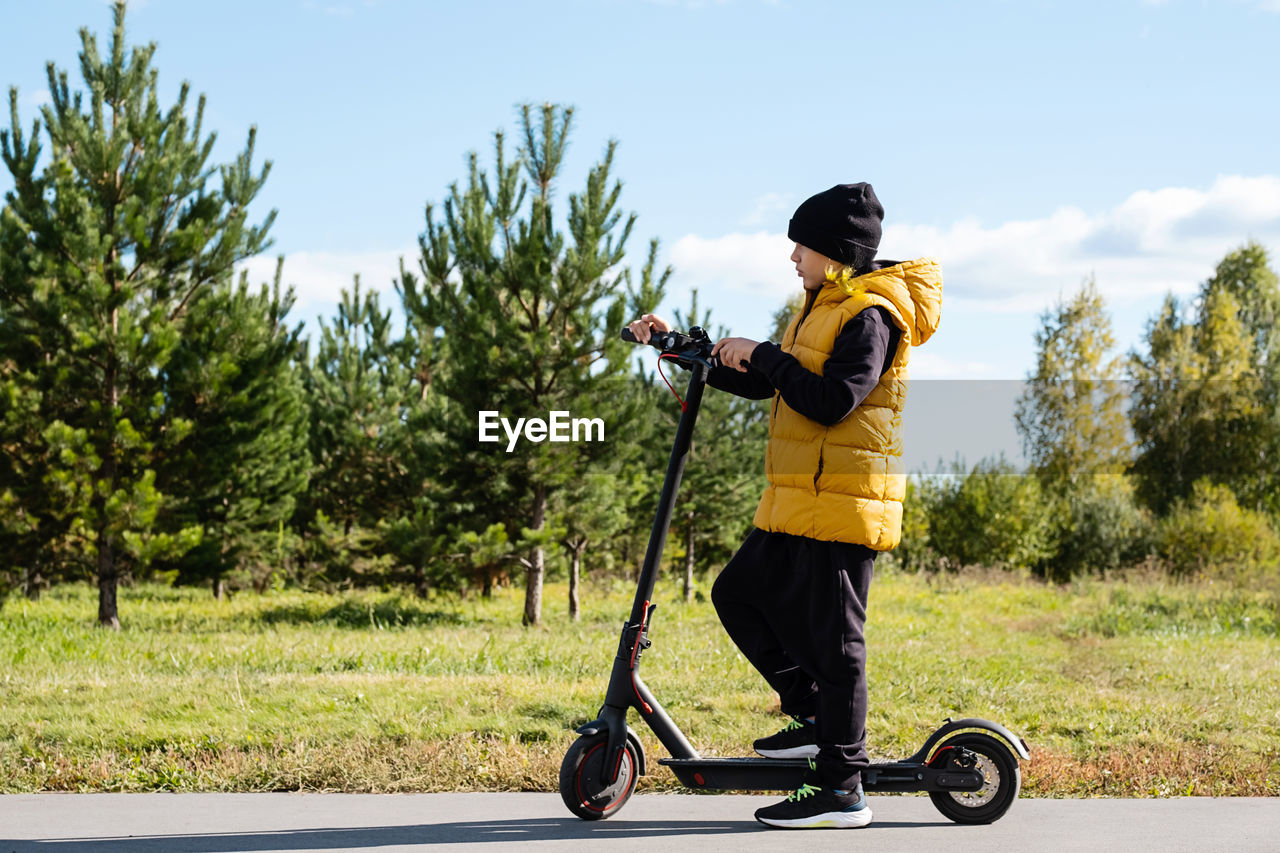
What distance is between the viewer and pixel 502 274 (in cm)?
1303

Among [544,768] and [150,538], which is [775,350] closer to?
[544,768]

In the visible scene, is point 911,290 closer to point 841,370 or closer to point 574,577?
point 841,370

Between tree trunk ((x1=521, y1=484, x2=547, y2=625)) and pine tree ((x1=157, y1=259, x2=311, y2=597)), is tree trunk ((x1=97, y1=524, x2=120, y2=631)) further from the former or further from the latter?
tree trunk ((x1=521, y1=484, x2=547, y2=625))

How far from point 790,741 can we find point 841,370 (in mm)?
1227

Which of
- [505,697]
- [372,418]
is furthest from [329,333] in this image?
[505,697]

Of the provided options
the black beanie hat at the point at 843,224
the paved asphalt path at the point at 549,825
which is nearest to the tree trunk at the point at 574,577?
the paved asphalt path at the point at 549,825

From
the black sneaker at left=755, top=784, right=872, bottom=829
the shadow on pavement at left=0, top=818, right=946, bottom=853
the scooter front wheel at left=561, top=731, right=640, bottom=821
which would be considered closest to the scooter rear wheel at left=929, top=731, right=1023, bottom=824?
the shadow on pavement at left=0, top=818, right=946, bottom=853

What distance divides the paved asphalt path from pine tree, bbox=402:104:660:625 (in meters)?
9.20

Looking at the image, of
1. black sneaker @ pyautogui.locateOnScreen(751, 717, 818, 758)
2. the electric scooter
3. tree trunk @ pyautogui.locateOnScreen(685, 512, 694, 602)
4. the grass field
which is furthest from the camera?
tree trunk @ pyautogui.locateOnScreen(685, 512, 694, 602)

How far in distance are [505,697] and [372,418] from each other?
45.8 ft

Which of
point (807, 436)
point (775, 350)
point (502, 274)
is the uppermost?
point (502, 274)

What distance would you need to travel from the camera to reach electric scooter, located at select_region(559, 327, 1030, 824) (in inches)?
139

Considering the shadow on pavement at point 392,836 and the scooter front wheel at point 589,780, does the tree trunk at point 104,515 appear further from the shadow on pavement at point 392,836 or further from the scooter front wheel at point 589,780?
the scooter front wheel at point 589,780

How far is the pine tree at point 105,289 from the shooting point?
1302 cm
